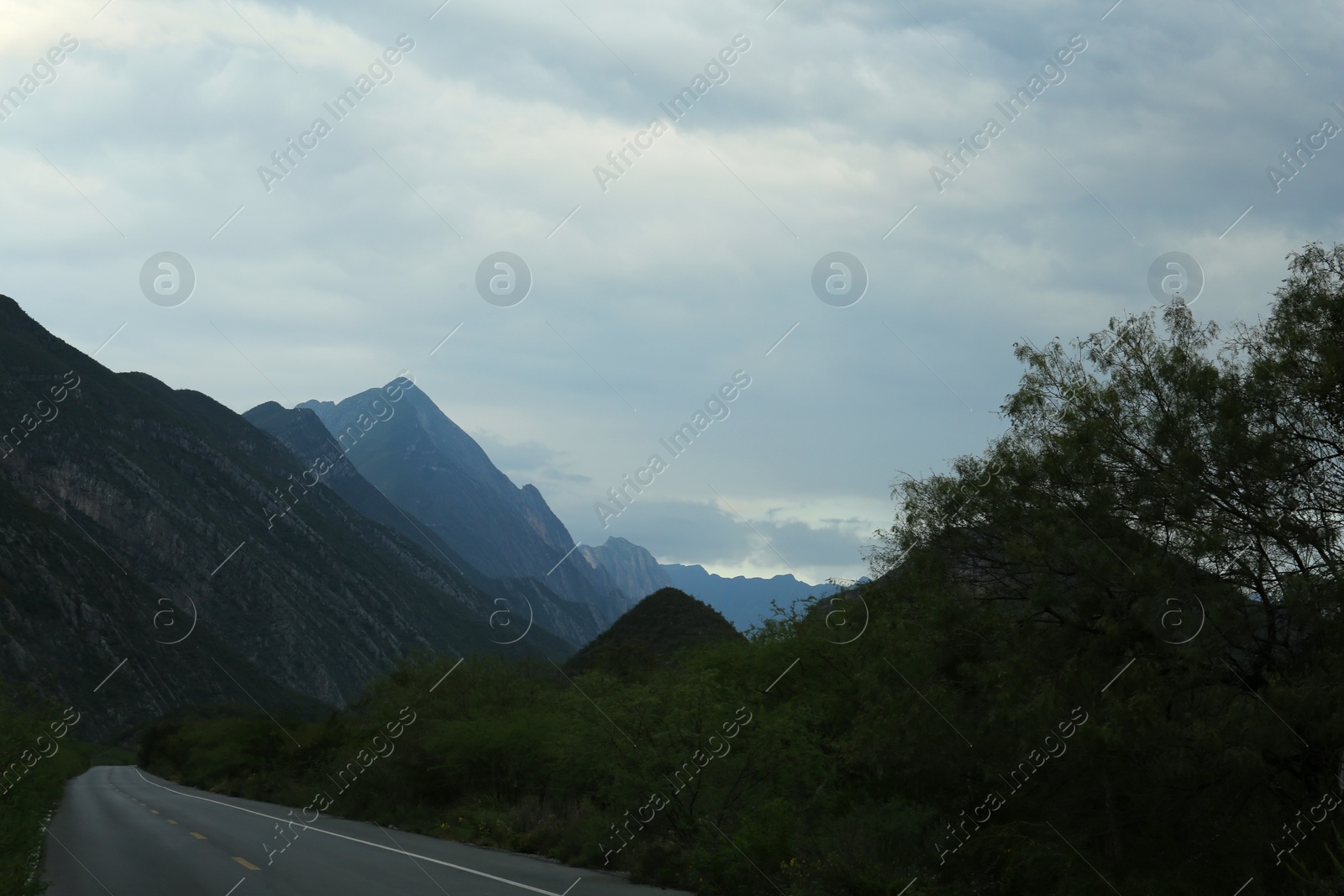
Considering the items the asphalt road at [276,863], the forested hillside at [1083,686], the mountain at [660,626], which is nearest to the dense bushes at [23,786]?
the asphalt road at [276,863]

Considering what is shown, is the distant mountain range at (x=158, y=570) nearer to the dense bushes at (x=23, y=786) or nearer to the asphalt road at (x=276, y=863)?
the asphalt road at (x=276, y=863)

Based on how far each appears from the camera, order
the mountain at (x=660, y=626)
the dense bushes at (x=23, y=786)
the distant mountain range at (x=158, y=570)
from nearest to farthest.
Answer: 1. the dense bushes at (x=23, y=786)
2. the distant mountain range at (x=158, y=570)
3. the mountain at (x=660, y=626)

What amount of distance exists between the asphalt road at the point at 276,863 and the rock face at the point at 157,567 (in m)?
56.1

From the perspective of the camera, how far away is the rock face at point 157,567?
3359 inches

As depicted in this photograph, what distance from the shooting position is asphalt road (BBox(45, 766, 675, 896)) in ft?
45.6

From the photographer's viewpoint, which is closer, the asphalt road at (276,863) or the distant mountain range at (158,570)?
the asphalt road at (276,863)

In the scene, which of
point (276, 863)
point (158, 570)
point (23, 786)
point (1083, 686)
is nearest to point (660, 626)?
point (158, 570)

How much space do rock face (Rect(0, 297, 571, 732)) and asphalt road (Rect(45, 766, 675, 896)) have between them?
56.1 m

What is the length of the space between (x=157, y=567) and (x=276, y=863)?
95.3 metres

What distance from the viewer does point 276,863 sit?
16.5 m

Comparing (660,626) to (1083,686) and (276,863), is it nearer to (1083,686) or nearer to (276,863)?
(276,863)

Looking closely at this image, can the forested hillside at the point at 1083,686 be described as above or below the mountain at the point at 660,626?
below

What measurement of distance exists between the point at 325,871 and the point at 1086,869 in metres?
10.4

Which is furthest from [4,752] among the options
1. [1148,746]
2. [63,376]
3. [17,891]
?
[63,376]
